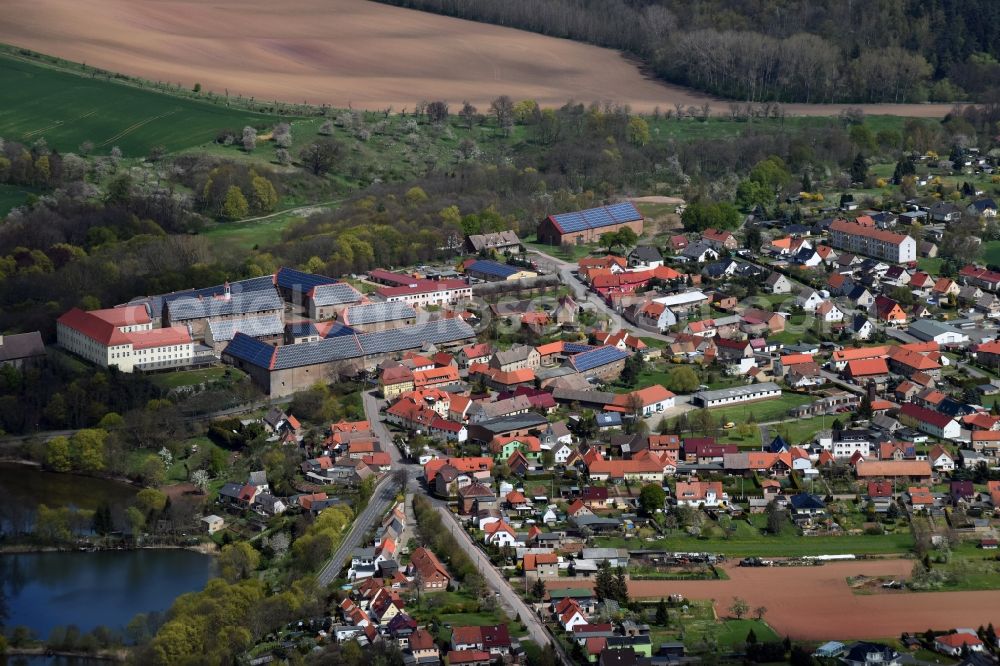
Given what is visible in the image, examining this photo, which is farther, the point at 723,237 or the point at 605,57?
the point at 605,57

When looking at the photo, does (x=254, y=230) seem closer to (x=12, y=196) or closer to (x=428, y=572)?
(x=12, y=196)

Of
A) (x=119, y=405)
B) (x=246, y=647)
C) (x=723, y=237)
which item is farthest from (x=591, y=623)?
(x=723, y=237)

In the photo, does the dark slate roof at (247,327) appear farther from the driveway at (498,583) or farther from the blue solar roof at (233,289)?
the driveway at (498,583)

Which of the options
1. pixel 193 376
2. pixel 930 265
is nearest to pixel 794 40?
pixel 930 265

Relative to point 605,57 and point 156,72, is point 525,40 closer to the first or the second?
point 605,57

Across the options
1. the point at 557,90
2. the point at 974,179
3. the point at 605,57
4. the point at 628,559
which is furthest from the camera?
the point at 605,57

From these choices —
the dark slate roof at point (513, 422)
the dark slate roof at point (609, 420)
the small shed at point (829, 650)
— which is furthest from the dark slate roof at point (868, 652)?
the dark slate roof at point (513, 422)
